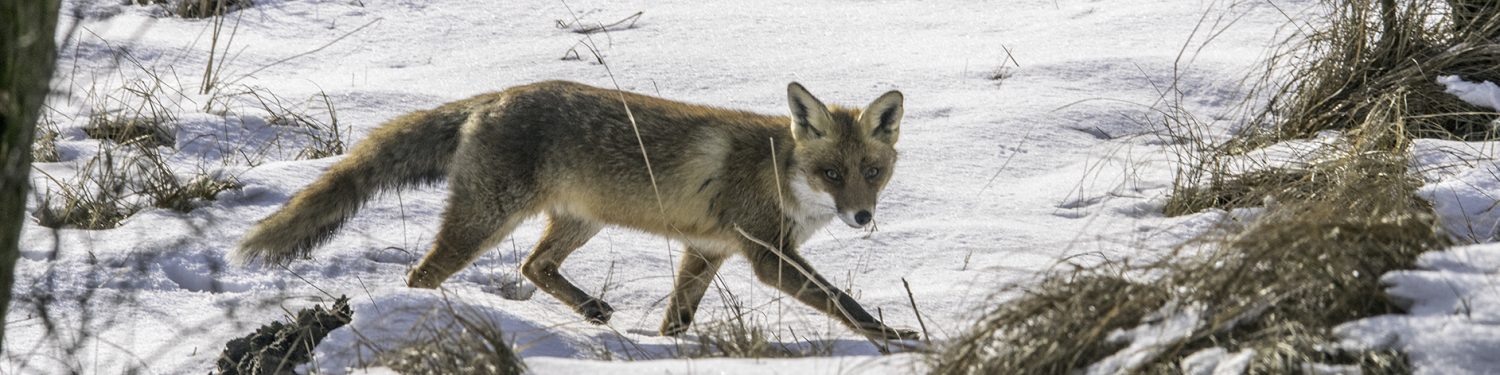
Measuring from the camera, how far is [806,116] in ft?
17.8

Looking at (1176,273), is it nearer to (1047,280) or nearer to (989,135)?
(1047,280)

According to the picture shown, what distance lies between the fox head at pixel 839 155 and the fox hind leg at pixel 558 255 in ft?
3.16

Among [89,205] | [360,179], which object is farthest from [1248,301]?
[89,205]

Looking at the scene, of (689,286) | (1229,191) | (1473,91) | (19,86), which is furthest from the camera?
Answer: (1473,91)

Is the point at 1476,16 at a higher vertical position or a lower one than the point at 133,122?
higher

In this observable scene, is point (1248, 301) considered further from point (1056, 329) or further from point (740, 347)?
point (740, 347)

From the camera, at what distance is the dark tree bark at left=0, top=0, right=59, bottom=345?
7.23 ft

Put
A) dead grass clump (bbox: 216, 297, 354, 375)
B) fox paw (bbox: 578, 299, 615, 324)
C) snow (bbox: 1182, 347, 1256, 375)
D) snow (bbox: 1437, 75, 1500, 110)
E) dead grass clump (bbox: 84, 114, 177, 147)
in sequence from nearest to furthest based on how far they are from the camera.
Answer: snow (bbox: 1182, 347, 1256, 375) < dead grass clump (bbox: 216, 297, 354, 375) < fox paw (bbox: 578, 299, 615, 324) < snow (bbox: 1437, 75, 1500, 110) < dead grass clump (bbox: 84, 114, 177, 147)

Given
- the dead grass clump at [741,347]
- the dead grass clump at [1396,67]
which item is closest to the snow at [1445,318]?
the dead grass clump at [741,347]

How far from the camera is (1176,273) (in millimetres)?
3148

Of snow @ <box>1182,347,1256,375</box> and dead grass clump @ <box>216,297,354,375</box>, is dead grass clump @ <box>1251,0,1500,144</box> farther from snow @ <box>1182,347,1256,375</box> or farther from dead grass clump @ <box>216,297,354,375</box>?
dead grass clump @ <box>216,297,354,375</box>

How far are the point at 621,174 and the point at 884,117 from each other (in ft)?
3.72

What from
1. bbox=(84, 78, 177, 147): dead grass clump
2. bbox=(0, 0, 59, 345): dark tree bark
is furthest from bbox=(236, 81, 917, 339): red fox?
bbox=(0, 0, 59, 345): dark tree bark

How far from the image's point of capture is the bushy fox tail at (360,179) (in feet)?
16.5
